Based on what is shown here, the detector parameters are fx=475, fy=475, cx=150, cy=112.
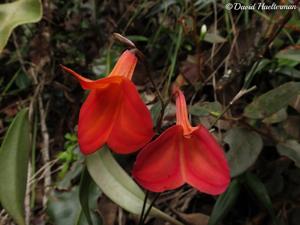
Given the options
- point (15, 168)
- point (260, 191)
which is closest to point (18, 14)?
point (15, 168)

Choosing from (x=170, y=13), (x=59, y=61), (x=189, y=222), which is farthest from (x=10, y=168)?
(x=170, y=13)

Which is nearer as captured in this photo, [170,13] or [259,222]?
[259,222]

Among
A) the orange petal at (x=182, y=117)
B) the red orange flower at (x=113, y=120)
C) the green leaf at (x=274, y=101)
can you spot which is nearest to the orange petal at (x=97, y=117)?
the red orange flower at (x=113, y=120)

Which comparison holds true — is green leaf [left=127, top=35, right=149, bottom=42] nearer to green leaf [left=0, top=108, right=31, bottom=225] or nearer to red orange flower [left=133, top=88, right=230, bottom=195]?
green leaf [left=0, top=108, right=31, bottom=225]

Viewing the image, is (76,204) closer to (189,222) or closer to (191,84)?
(189,222)

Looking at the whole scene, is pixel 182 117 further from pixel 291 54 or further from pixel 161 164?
pixel 291 54

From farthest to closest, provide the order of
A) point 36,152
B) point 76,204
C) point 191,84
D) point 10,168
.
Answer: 1. point 36,152
2. point 191,84
3. point 76,204
4. point 10,168
